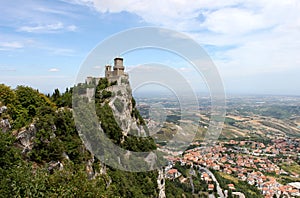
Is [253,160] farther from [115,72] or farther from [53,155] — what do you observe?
[53,155]


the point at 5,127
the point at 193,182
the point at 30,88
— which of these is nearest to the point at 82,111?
the point at 30,88

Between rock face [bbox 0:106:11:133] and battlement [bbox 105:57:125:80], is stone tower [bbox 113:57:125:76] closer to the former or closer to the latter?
battlement [bbox 105:57:125:80]

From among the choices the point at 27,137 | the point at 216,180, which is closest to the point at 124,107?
the point at 27,137

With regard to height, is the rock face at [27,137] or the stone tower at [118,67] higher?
the stone tower at [118,67]

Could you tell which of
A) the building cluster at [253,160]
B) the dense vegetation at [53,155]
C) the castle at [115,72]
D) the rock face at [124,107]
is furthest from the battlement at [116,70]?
the building cluster at [253,160]

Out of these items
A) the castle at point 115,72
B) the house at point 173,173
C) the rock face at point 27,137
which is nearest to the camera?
the rock face at point 27,137

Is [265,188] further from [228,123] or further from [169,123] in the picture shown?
[228,123]

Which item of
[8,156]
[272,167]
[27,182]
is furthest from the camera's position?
[272,167]

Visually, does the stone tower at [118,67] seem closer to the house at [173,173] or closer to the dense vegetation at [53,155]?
the dense vegetation at [53,155]

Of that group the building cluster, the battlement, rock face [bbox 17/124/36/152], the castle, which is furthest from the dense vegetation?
the building cluster
